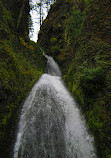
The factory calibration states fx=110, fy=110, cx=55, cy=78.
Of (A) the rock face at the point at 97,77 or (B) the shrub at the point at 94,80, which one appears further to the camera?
(B) the shrub at the point at 94,80

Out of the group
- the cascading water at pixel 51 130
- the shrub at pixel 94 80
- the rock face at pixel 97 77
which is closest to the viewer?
the cascading water at pixel 51 130

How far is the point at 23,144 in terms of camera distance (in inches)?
178

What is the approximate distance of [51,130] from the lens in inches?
201

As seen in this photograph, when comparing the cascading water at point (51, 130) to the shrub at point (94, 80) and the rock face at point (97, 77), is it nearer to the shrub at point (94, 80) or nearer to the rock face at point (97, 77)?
the rock face at point (97, 77)

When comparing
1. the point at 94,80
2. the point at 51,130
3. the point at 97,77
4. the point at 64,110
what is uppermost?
the point at 97,77

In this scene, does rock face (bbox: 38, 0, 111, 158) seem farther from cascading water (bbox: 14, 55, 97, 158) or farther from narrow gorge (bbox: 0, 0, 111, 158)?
cascading water (bbox: 14, 55, 97, 158)

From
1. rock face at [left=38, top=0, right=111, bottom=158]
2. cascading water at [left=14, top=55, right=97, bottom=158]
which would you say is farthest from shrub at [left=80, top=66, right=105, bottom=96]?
cascading water at [left=14, top=55, right=97, bottom=158]

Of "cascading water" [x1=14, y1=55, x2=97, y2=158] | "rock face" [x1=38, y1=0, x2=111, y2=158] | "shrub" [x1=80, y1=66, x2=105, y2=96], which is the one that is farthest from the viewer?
"shrub" [x1=80, y1=66, x2=105, y2=96]

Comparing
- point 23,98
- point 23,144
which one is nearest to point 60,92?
point 23,98

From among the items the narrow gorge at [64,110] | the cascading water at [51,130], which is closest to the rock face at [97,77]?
the narrow gorge at [64,110]

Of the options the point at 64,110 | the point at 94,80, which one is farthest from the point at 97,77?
the point at 64,110

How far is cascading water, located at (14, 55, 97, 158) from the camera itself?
4.43m

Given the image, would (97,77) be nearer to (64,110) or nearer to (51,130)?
(64,110)

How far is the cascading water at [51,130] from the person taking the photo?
4.43 metres
